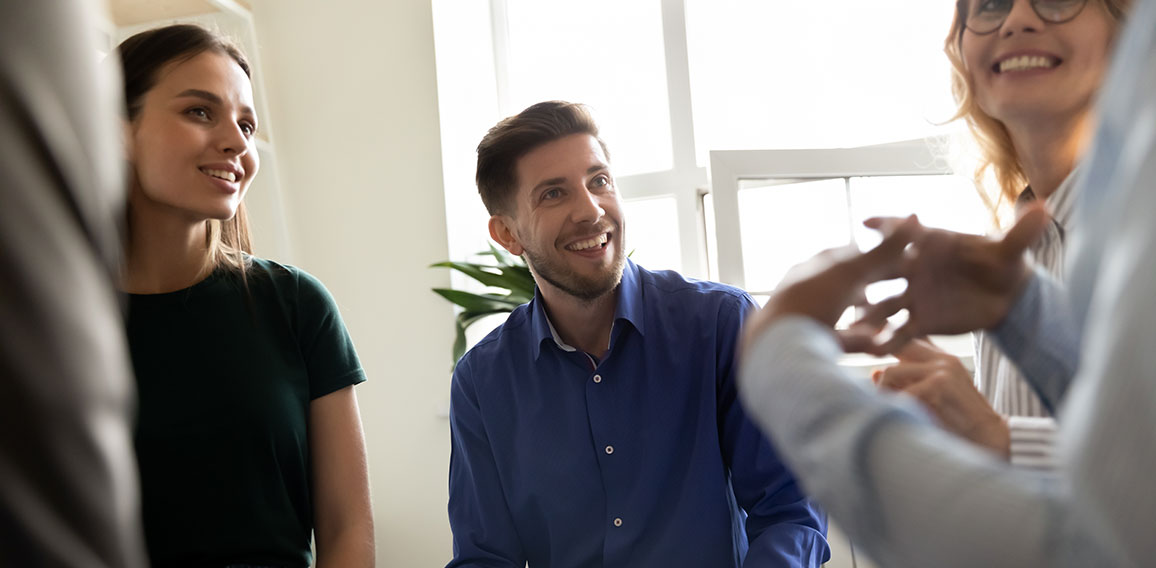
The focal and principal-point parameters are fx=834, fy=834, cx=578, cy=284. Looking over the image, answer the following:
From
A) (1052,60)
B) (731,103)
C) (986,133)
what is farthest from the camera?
(731,103)

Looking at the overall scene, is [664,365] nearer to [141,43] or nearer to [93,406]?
[141,43]

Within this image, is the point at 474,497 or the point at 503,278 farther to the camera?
the point at 503,278

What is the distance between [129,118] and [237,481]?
0.62 m

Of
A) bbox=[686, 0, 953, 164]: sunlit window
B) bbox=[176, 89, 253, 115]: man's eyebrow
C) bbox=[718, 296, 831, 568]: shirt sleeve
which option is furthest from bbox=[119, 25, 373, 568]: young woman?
bbox=[686, 0, 953, 164]: sunlit window

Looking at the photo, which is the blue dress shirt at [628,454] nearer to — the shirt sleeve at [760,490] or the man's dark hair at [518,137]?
the shirt sleeve at [760,490]

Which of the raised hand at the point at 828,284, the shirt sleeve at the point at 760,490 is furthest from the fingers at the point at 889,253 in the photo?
the shirt sleeve at the point at 760,490

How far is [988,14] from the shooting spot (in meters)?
1.02

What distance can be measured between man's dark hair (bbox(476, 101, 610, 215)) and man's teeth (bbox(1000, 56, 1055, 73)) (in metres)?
0.94

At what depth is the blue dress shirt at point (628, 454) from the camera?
1.42 meters

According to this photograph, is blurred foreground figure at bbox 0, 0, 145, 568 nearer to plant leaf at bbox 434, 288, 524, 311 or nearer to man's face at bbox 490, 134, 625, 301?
man's face at bbox 490, 134, 625, 301

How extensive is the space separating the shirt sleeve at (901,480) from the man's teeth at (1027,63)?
71cm

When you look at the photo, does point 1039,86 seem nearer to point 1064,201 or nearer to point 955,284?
point 1064,201

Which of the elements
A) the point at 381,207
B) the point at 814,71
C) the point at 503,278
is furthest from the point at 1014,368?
the point at 381,207

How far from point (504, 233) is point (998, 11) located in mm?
1159
